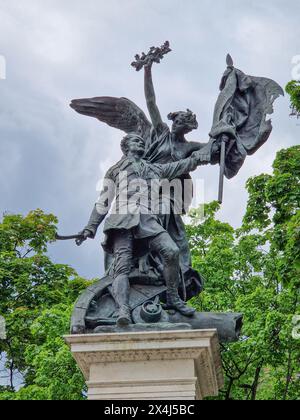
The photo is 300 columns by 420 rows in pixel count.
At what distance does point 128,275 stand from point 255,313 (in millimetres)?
9731

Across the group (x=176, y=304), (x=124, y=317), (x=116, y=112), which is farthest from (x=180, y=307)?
(x=116, y=112)

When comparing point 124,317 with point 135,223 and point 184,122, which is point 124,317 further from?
point 184,122

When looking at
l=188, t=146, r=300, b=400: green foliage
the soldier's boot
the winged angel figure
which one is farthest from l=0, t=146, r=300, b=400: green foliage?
the soldier's boot

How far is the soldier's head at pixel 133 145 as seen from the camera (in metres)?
9.41

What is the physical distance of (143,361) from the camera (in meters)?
7.75

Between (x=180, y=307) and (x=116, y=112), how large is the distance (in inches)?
134

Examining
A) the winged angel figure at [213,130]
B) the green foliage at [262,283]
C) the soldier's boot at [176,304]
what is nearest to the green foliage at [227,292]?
the green foliage at [262,283]

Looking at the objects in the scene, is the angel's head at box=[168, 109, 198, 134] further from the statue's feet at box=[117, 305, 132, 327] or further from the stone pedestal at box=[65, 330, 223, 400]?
the stone pedestal at box=[65, 330, 223, 400]

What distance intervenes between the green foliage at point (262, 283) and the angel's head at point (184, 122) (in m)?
4.52

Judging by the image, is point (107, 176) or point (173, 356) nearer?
point (173, 356)

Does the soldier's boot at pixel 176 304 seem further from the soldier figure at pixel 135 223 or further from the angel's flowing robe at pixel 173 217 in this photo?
the angel's flowing robe at pixel 173 217
